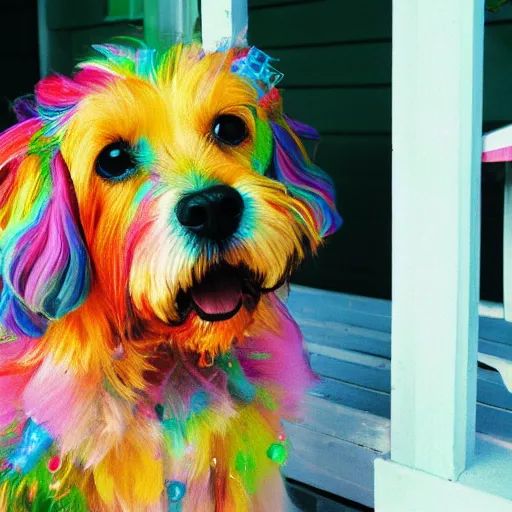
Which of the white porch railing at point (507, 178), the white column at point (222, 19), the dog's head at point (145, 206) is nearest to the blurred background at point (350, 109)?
the white porch railing at point (507, 178)

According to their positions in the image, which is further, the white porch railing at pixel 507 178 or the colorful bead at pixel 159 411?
the white porch railing at pixel 507 178

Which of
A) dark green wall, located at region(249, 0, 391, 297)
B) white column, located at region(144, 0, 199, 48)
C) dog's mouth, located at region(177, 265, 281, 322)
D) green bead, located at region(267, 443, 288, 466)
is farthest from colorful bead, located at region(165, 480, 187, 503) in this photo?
dark green wall, located at region(249, 0, 391, 297)

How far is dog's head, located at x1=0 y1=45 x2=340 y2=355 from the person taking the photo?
88cm

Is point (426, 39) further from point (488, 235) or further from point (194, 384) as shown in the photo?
point (488, 235)

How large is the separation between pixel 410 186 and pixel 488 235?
1.64 metres

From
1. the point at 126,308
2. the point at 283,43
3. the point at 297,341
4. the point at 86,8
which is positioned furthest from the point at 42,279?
the point at 86,8

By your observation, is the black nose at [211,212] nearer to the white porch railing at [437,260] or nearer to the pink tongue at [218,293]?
the pink tongue at [218,293]

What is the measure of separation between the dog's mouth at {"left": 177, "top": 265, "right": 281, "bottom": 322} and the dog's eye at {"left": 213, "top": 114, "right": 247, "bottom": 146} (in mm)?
191

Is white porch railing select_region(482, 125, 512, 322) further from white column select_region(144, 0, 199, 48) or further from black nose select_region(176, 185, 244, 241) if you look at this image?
white column select_region(144, 0, 199, 48)

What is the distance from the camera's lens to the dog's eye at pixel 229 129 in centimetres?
99

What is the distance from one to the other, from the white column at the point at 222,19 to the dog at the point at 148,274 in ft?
1.27

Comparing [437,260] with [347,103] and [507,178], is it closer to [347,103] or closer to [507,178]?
[507,178]

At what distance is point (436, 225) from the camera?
121cm

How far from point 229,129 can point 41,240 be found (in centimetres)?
28
